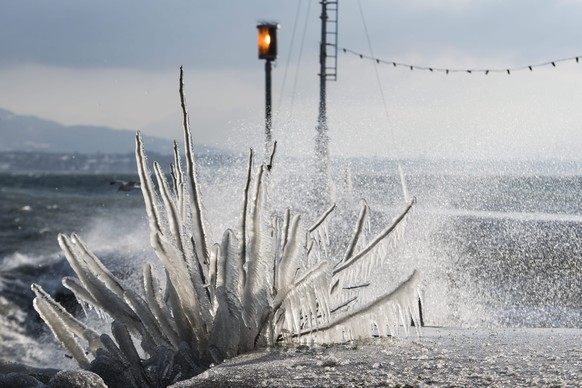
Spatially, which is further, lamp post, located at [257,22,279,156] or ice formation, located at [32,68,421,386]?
lamp post, located at [257,22,279,156]

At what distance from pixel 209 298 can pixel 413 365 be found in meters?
0.97

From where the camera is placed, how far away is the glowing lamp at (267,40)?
1984cm

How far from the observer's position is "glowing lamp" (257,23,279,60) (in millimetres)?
19844

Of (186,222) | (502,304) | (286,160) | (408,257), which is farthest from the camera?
(286,160)

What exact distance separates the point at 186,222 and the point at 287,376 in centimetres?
122

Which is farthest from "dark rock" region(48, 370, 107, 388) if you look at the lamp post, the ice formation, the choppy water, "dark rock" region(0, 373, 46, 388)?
the lamp post

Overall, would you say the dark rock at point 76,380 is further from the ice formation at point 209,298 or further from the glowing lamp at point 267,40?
the glowing lamp at point 267,40

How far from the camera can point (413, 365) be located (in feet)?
A: 9.89

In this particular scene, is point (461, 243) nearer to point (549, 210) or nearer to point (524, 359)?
point (549, 210)

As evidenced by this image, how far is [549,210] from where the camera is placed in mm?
21078

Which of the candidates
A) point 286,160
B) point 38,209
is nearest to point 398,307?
point 286,160

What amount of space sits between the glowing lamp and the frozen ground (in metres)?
16.5

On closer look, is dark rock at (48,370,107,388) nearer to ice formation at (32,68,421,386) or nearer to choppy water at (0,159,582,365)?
ice formation at (32,68,421,386)

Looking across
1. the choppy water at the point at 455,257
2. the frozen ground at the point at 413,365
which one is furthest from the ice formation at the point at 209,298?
the choppy water at the point at 455,257
